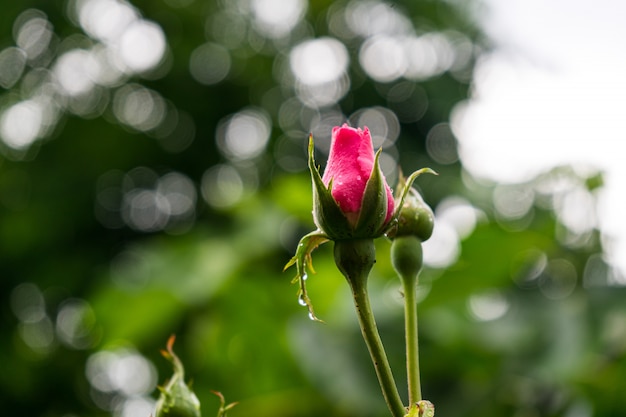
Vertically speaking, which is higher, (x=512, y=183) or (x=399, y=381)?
(x=512, y=183)

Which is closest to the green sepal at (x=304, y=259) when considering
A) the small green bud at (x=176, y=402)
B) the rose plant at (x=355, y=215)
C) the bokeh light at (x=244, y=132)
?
the rose plant at (x=355, y=215)

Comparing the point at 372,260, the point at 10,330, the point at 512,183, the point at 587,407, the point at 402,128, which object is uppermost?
the point at 372,260

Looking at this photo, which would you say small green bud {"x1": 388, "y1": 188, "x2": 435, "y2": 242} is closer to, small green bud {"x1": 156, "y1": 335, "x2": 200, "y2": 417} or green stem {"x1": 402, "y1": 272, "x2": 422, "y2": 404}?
green stem {"x1": 402, "y1": 272, "x2": 422, "y2": 404}

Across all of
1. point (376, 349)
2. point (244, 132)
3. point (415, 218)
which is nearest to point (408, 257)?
point (415, 218)

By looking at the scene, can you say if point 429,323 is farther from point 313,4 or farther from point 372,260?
point 313,4

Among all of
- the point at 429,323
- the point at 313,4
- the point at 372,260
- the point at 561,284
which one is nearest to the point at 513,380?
the point at 429,323

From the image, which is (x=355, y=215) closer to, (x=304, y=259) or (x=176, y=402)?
(x=304, y=259)

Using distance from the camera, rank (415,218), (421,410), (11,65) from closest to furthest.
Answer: (421,410), (415,218), (11,65)
